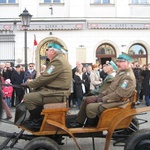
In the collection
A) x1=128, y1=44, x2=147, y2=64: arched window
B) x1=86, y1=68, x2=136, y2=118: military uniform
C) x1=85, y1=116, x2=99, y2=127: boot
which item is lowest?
x1=85, y1=116, x2=99, y2=127: boot

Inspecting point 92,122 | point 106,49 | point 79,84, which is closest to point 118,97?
point 92,122

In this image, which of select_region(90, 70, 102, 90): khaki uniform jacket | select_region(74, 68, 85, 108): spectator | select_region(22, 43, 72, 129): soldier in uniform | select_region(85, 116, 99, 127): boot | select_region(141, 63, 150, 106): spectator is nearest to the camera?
select_region(22, 43, 72, 129): soldier in uniform

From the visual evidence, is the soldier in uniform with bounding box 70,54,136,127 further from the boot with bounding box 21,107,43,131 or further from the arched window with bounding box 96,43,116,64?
the arched window with bounding box 96,43,116,64

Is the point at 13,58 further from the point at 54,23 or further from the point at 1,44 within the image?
the point at 54,23

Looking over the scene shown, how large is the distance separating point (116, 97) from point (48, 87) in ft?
3.58

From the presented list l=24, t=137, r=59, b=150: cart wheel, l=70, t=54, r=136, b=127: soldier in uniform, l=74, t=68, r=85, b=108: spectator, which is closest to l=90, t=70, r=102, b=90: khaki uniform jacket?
l=74, t=68, r=85, b=108: spectator

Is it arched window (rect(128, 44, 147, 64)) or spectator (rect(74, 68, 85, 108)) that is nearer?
spectator (rect(74, 68, 85, 108))

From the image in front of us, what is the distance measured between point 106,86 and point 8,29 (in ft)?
45.6

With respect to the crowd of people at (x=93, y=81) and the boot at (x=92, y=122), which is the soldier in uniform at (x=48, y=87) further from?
the crowd of people at (x=93, y=81)

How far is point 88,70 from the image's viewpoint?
474 inches

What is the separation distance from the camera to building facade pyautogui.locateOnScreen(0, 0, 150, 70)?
60.8ft

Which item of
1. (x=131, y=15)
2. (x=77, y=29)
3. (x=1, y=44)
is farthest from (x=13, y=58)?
(x=131, y=15)

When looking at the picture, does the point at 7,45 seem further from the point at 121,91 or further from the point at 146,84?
the point at 121,91

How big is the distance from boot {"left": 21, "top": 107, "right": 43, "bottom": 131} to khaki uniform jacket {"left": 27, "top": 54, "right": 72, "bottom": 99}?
0.98ft
